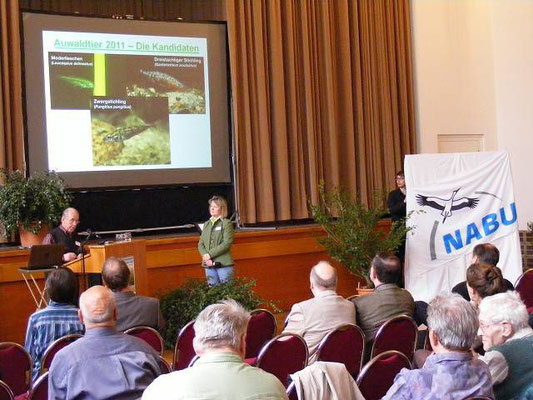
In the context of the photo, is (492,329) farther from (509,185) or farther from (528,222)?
(528,222)

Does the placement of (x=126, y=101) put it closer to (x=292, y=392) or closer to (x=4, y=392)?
(x=4, y=392)

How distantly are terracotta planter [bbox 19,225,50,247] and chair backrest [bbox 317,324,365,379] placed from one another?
4208 mm

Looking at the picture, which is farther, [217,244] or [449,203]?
[449,203]

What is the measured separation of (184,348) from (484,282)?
1.73m

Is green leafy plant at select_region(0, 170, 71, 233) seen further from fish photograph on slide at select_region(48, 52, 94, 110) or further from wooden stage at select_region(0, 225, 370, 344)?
fish photograph on slide at select_region(48, 52, 94, 110)

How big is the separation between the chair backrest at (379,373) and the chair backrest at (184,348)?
4.79 ft

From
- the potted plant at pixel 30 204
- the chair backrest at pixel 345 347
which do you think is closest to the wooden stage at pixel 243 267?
the potted plant at pixel 30 204

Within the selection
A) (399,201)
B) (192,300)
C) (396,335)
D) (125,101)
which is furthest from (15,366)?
(399,201)

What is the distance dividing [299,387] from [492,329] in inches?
39.3

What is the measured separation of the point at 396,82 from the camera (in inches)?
414

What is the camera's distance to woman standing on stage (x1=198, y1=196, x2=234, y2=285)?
24.2 ft

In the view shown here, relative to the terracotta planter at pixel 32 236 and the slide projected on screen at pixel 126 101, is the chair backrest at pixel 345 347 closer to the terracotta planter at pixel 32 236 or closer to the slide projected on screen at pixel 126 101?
the terracotta planter at pixel 32 236

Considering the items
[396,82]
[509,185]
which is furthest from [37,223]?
[396,82]

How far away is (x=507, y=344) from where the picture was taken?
10.0 feet
